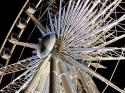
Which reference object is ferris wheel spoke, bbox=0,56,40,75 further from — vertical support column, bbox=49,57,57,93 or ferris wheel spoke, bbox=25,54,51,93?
vertical support column, bbox=49,57,57,93

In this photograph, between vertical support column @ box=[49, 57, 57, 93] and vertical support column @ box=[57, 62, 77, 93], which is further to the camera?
vertical support column @ box=[57, 62, 77, 93]

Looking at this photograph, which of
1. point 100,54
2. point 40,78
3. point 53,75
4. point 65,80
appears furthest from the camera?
point 100,54

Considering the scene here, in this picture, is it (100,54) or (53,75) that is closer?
(53,75)

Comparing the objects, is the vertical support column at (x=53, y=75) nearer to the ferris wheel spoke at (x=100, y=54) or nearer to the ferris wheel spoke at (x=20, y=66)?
the ferris wheel spoke at (x=100, y=54)

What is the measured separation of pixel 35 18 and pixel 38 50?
9.12ft

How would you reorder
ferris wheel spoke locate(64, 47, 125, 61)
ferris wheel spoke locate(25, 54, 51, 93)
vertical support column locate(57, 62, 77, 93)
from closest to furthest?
vertical support column locate(57, 62, 77, 93) < ferris wheel spoke locate(25, 54, 51, 93) < ferris wheel spoke locate(64, 47, 125, 61)

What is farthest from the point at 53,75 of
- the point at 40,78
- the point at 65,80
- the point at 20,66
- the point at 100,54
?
the point at 20,66

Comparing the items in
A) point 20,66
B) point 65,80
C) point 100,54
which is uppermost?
point 20,66

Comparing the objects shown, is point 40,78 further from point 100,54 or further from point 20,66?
point 100,54

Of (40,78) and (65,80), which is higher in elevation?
(40,78)

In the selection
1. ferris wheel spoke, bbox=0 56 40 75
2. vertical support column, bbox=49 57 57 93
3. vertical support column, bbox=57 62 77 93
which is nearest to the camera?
vertical support column, bbox=49 57 57 93

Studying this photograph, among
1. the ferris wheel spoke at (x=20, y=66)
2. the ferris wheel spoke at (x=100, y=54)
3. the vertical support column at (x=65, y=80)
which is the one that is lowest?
the vertical support column at (x=65, y=80)

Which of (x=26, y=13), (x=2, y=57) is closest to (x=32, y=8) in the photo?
(x=26, y=13)

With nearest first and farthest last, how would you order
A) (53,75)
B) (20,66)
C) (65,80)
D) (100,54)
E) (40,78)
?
(53,75) < (65,80) < (40,78) < (100,54) < (20,66)
